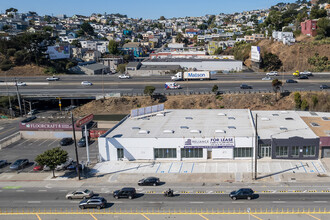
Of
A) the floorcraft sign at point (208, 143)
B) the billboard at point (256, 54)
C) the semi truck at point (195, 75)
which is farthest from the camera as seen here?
the billboard at point (256, 54)

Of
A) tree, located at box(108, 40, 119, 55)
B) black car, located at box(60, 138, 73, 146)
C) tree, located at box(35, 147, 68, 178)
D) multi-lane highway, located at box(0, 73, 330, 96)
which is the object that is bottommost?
black car, located at box(60, 138, 73, 146)

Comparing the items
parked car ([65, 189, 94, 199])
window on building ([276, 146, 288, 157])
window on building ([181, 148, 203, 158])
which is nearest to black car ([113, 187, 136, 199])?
parked car ([65, 189, 94, 199])

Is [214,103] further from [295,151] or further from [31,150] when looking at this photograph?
[31,150]

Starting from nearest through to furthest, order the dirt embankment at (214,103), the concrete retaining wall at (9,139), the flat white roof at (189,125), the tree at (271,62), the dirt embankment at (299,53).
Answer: the flat white roof at (189,125) → the concrete retaining wall at (9,139) → the dirt embankment at (214,103) → the tree at (271,62) → the dirt embankment at (299,53)

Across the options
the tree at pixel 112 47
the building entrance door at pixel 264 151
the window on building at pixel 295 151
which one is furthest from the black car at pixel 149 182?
the tree at pixel 112 47

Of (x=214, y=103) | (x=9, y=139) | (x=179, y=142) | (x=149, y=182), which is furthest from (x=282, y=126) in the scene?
(x=9, y=139)

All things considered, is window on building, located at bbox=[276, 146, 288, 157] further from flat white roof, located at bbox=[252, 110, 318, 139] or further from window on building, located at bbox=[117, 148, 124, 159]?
window on building, located at bbox=[117, 148, 124, 159]

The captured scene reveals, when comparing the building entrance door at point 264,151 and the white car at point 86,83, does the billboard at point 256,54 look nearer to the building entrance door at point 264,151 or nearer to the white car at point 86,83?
the white car at point 86,83
